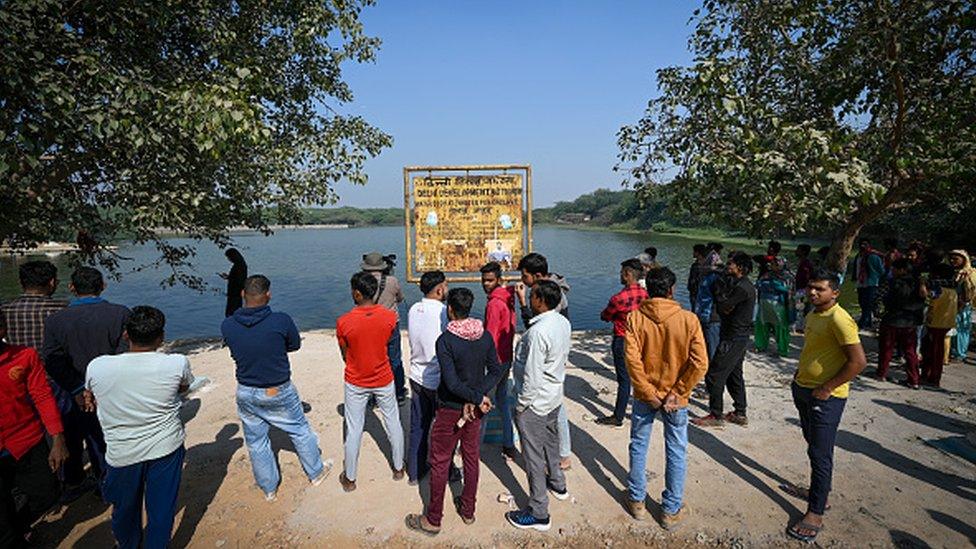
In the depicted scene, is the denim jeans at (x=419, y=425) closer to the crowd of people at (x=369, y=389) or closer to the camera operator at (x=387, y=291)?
the crowd of people at (x=369, y=389)

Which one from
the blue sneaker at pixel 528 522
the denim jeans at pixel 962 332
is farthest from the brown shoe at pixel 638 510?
the denim jeans at pixel 962 332

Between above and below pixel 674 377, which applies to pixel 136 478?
below

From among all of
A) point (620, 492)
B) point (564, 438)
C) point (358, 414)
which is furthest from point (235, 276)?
point (620, 492)

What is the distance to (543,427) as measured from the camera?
12.1 ft

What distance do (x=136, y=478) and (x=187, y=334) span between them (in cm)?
1672

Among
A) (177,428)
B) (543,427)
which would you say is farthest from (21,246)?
(543,427)

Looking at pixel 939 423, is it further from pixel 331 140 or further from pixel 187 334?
pixel 187 334

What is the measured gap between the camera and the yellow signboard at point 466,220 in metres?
7.13

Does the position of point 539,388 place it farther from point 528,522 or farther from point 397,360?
point 397,360

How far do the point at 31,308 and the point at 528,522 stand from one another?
4.58 m

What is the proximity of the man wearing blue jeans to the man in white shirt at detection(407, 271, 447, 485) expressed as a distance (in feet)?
5.43

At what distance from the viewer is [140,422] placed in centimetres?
294

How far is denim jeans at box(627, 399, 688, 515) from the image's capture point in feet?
11.9

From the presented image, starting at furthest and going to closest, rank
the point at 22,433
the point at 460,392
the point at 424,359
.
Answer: the point at 424,359
the point at 460,392
the point at 22,433
